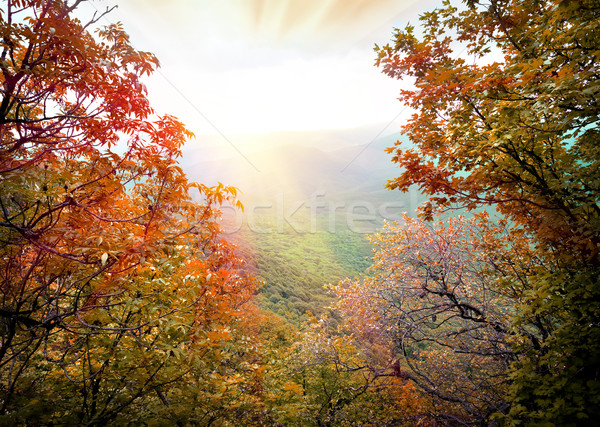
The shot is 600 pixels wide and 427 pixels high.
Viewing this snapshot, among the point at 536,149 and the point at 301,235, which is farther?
the point at 301,235

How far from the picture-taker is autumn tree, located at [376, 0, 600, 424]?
3.62m

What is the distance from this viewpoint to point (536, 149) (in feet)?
16.1

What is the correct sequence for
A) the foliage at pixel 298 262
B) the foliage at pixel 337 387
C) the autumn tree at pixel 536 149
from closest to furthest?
1. the autumn tree at pixel 536 149
2. the foliage at pixel 337 387
3. the foliage at pixel 298 262

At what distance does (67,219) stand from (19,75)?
1.76 meters

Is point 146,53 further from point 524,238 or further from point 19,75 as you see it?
point 524,238

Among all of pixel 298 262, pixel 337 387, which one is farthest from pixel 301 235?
pixel 337 387

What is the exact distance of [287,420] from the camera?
9.13 metres

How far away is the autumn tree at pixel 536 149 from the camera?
11.9ft

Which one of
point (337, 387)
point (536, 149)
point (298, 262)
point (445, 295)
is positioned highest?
point (536, 149)

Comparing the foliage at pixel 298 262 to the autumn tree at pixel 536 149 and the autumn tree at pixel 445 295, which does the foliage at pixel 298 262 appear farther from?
the autumn tree at pixel 536 149

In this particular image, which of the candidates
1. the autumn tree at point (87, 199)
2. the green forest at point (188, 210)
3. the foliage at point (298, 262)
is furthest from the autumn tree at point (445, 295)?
the foliage at point (298, 262)

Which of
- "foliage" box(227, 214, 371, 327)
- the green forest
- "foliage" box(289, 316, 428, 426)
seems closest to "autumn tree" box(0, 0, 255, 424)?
the green forest

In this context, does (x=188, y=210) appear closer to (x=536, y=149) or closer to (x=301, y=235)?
(x=536, y=149)

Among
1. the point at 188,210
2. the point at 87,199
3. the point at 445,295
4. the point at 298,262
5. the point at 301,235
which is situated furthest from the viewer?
the point at 301,235
